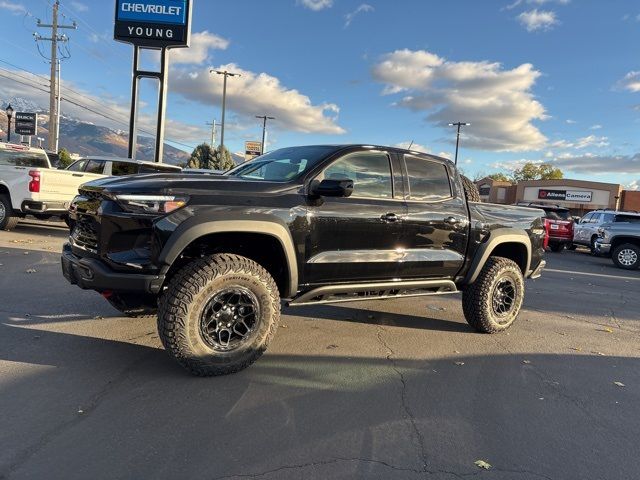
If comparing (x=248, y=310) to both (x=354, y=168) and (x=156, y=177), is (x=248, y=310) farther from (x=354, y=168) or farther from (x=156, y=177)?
(x=354, y=168)

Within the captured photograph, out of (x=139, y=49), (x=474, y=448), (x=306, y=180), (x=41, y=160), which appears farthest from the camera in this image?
(x=139, y=49)

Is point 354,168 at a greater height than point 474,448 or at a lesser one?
greater

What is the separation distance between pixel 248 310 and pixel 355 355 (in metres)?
1.20

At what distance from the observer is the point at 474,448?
3.08 m

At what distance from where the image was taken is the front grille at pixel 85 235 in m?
3.90

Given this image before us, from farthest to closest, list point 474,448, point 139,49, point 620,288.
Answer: point 139,49, point 620,288, point 474,448

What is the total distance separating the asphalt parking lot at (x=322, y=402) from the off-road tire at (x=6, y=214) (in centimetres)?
593

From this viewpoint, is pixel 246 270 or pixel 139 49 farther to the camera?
pixel 139 49

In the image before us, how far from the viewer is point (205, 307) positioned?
383 cm

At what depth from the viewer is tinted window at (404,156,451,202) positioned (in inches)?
200

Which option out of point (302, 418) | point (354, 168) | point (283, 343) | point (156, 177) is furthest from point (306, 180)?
point (302, 418)

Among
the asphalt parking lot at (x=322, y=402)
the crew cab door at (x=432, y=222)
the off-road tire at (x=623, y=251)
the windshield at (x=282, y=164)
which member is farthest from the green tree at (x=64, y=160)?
the off-road tire at (x=623, y=251)

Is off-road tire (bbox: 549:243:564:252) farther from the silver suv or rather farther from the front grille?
the front grille

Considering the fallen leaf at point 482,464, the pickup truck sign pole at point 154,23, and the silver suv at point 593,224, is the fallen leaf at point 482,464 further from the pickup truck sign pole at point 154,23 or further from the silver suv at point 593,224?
the pickup truck sign pole at point 154,23
